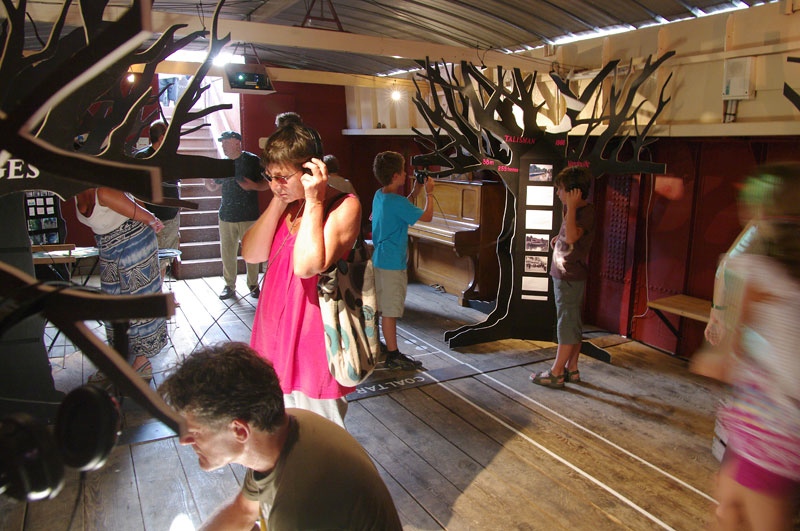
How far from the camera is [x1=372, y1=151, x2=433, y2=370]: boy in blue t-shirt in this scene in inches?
179

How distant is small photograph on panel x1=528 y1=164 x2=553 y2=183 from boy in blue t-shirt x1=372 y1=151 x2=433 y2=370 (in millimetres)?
958

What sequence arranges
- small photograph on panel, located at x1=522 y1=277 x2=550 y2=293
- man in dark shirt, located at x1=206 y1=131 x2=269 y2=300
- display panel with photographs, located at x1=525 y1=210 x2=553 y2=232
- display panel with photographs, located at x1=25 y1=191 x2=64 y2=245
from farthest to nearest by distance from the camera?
man in dark shirt, located at x1=206 y1=131 x2=269 y2=300 → display panel with photographs, located at x1=25 y1=191 x2=64 y2=245 → small photograph on panel, located at x1=522 y1=277 x2=550 y2=293 → display panel with photographs, located at x1=525 y1=210 x2=553 y2=232

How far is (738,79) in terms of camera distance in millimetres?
4191

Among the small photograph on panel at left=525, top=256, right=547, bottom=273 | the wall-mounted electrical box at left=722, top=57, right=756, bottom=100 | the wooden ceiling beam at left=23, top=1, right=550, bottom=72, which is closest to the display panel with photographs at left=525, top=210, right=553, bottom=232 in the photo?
the small photograph on panel at left=525, top=256, right=547, bottom=273

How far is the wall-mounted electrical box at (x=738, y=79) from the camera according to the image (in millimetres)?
4133

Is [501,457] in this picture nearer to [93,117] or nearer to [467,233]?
[93,117]

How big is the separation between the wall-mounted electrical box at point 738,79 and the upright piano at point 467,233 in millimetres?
2492

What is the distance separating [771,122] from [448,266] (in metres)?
3.78

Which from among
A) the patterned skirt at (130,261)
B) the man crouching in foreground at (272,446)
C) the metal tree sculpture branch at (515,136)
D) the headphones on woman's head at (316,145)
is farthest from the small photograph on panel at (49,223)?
the man crouching in foreground at (272,446)

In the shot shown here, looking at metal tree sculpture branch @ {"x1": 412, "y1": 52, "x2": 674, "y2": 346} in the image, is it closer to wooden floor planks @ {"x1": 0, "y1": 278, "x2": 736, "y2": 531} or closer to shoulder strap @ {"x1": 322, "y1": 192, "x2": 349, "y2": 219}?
wooden floor planks @ {"x1": 0, "y1": 278, "x2": 736, "y2": 531}

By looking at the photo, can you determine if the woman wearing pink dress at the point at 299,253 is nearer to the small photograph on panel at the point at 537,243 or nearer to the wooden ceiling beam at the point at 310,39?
the wooden ceiling beam at the point at 310,39

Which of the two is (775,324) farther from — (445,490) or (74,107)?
(74,107)

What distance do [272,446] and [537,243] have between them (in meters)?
4.05

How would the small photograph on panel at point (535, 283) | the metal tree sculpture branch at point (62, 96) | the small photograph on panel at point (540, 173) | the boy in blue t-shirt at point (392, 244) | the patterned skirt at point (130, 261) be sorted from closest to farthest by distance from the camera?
the metal tree sculpture branch at point (62, 96) → the patterned skirt at point (130, 261) → the boy in blue t-shirt at point (392, 244) → the small photograph on panel at point (540, 173) → the small photograph on panel at point (535, 283)
